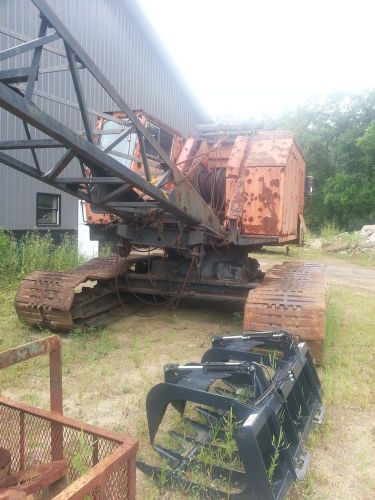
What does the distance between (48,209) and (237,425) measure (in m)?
9.78

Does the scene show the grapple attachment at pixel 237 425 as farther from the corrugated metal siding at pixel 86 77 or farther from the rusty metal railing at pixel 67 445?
the corrugated metal siding at pixel 86 77

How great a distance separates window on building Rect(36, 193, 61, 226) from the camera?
11.1 meters

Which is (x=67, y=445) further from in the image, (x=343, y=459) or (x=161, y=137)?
(x=161, y=137)

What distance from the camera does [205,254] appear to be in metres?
5.98

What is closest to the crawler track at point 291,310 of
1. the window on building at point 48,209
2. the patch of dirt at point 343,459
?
the patch of dirt at point 343,459

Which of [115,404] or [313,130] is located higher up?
[313,130]

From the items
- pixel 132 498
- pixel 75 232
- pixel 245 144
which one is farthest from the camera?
pixel 75 232

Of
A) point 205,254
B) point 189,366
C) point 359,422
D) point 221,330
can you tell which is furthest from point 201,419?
point 205,254

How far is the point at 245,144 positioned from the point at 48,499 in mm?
4371

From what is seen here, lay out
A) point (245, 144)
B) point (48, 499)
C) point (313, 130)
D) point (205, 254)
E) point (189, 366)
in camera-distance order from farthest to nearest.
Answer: point (313, 130)
point (205, 254)
point (245, 144)
point (189, 366)
point (48, 499)

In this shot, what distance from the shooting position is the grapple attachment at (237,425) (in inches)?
90.9

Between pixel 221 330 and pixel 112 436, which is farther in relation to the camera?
pixel 221 330

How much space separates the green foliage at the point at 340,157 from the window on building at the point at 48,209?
25.6 meters

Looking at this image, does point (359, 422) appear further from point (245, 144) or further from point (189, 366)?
point (245, 144)
